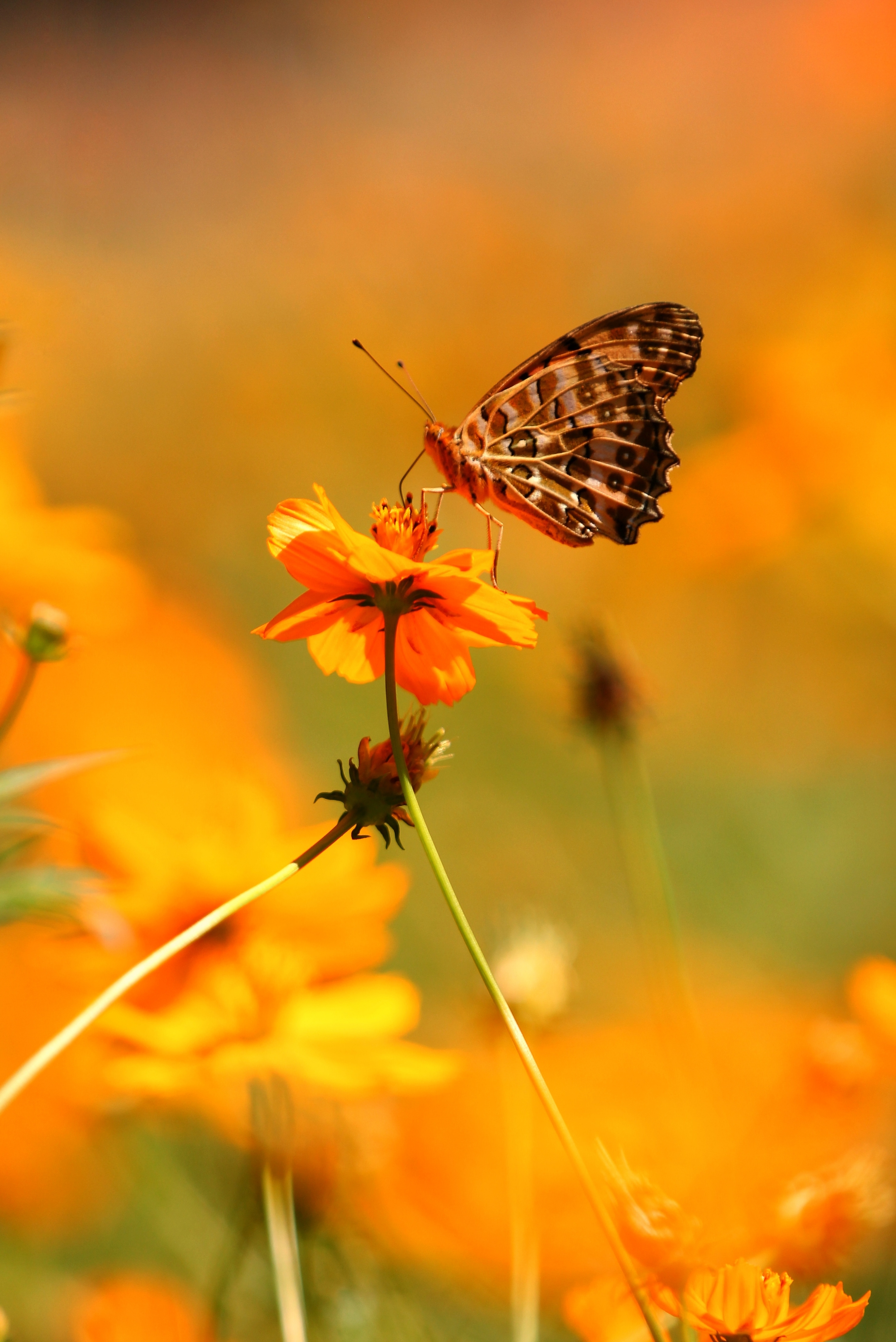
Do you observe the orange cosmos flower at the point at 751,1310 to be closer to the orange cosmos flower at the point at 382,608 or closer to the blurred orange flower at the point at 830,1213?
the blurred orange flower at the point at 830,1213

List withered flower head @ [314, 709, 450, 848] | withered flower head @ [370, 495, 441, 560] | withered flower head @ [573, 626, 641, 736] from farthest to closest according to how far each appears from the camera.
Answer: withered flower head @ [573, 626, 641, 736]
withered flower head @ [370, 495, 441, 560]
withered flower head @ [314, 709, 450, 848]

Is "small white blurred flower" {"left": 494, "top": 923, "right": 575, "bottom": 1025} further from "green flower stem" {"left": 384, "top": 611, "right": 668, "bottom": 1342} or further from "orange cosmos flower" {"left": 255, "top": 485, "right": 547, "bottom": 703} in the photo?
"green flower stem" {"left": 384, "top": 611, "right": 668, "bottom": 1342}

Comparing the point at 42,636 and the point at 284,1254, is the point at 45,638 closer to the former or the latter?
the point at 42,636

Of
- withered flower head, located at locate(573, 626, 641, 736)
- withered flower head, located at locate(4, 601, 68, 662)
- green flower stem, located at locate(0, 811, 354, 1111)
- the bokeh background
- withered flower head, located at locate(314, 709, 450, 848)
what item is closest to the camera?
green flower stem, located at locate(0, 811, 354, 1111)

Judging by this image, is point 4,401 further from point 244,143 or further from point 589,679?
point 244,143

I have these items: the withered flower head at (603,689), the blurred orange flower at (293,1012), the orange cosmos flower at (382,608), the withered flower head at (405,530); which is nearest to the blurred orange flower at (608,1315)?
the blurred orange flower at (293,1012)

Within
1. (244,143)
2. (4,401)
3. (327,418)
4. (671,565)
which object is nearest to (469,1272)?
(4,401)

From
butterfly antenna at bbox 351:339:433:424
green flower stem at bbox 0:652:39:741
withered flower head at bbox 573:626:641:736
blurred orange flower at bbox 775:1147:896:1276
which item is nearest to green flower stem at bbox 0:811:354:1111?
green flower stem at bbox 0:652:39:741
